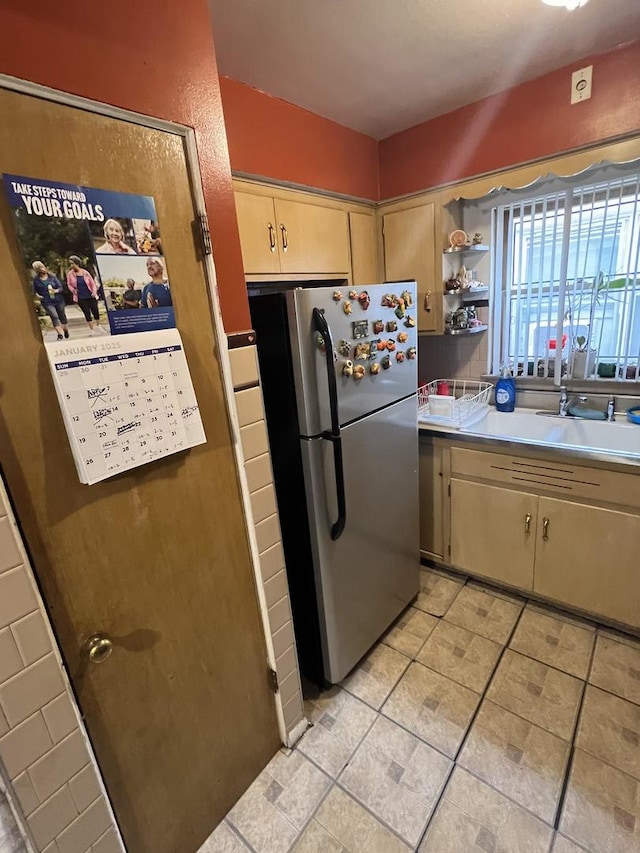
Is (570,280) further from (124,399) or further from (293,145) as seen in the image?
(124,399)

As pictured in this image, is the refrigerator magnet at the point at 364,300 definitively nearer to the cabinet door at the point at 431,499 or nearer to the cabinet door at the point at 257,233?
the cabinet door at the point at 257,233

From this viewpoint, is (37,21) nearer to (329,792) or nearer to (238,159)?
(238,159)

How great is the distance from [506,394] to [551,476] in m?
0.66

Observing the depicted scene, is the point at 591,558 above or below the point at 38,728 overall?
below

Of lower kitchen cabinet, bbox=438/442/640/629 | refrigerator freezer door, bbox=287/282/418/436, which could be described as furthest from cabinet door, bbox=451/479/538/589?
refrigerator freezer door, bbox=287/282/418/436

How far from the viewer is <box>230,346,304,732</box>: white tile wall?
1.21 m

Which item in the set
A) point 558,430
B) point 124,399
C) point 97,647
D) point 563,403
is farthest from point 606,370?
point 97,647

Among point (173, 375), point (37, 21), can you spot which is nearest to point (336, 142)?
point (37, 21)

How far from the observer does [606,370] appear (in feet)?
7.03

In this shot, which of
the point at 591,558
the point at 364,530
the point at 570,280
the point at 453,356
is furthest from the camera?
the point at 453,356

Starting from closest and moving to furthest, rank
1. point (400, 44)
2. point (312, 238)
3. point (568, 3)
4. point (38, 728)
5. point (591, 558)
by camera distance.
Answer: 1. point (38, 728)
2. point (568, 3)
3. point (400, 44)
4. point (591, 558)
5. point (312, 238)

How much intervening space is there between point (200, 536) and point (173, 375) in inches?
17.8

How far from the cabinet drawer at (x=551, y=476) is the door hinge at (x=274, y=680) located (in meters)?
1.28

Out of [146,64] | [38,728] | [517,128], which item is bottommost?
[38,728]
